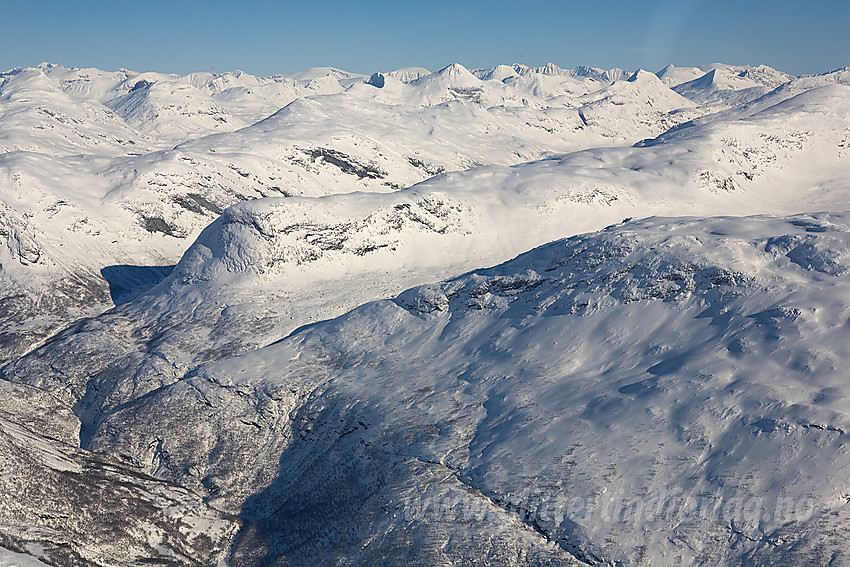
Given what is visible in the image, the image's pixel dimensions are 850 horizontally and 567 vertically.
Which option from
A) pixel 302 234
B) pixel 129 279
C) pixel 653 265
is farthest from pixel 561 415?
pixel 129 279

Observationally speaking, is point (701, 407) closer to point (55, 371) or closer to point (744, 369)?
point (744, 369)

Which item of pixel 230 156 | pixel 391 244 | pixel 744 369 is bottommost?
pixel 744 369

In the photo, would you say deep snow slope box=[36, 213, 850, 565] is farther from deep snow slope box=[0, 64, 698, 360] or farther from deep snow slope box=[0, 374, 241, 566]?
deep snow slope box=[0, 64, 698, 360]

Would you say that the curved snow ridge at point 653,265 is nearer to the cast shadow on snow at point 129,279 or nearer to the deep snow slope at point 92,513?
the deep snow slope at point 92,513

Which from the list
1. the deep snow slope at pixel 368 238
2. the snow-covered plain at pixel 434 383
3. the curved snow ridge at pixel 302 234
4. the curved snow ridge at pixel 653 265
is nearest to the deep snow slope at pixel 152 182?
the snow-covered plain at pixel 434 383

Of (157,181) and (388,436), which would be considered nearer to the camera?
(388,436)

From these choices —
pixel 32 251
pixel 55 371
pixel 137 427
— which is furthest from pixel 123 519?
pixel 32 251
